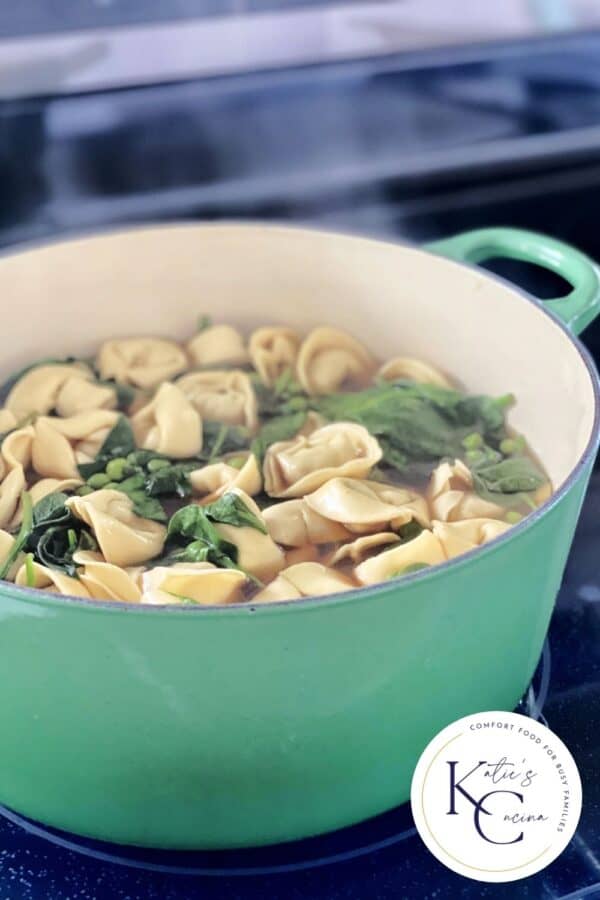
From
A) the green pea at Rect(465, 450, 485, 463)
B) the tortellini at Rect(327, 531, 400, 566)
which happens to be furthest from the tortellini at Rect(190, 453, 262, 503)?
the green pea at Rect(465, 450, 485, 463)

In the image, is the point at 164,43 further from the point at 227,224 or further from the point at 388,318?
the point at 388,318

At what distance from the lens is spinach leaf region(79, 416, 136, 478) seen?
3.78 feet

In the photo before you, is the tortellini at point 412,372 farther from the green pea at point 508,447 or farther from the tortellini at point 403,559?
the tortellini at point 403,559

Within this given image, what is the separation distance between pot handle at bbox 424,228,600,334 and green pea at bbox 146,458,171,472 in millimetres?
395

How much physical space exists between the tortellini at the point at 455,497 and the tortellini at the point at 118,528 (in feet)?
0.91

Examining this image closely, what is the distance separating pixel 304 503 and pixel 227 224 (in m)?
0.43

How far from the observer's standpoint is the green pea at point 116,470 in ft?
3.68

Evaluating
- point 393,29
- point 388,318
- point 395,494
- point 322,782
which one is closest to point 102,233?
point 388,318

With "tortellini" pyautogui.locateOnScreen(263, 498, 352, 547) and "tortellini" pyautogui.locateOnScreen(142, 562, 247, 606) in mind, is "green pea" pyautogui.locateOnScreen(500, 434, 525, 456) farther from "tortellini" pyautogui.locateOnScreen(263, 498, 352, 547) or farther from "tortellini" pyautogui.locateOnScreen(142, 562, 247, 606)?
"tortellini" pyautogui.locateOnScreen(142, 562, 247, 606)

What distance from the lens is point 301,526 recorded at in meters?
1.04

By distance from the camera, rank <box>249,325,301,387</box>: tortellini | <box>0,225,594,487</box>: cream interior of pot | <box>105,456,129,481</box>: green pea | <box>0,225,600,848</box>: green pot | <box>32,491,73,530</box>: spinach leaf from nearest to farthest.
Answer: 1. <box>0,225,600,848</box>: green pot
2. <box>32,491,73,530</box>: spinach leaf
3. <box>105,456,129,481</box>: green pea
4. <box>0,225,594,487</box>: cream interior of pot
5. <box>249,325,301,387</box>: tortellini

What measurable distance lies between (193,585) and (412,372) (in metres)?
0.51

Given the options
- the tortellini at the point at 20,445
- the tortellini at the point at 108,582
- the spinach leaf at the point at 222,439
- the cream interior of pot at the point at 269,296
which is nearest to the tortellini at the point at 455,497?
the cream interior of pot at the point at 269,296

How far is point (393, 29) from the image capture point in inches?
64.7
